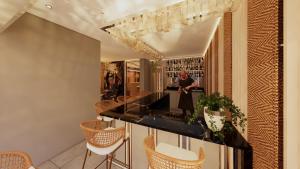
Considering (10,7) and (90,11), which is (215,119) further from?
(90,11)

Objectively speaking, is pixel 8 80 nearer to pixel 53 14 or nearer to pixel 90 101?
pixel 53 14

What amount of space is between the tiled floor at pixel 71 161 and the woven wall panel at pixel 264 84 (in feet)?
6.15

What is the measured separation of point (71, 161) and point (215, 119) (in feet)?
7.72

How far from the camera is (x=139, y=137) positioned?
181 centimetres

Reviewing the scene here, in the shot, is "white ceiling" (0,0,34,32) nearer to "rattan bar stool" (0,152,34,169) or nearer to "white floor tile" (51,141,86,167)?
"rattan bar stool" (0,152,34,169)

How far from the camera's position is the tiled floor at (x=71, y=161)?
2.15m

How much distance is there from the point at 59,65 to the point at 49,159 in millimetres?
1610

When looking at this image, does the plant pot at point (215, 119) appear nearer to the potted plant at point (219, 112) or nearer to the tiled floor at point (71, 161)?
the potted plant at point (219, 112)

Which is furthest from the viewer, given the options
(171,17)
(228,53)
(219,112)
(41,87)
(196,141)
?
(41,87)

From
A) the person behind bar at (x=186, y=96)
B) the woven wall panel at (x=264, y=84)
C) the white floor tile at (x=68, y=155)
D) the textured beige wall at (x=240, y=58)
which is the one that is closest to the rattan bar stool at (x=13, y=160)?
the white floor tile at (x=68, y=155)

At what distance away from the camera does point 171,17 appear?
72.2 inches

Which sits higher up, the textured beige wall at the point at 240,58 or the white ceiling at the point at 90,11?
the white ceiling at the point at 90,11
